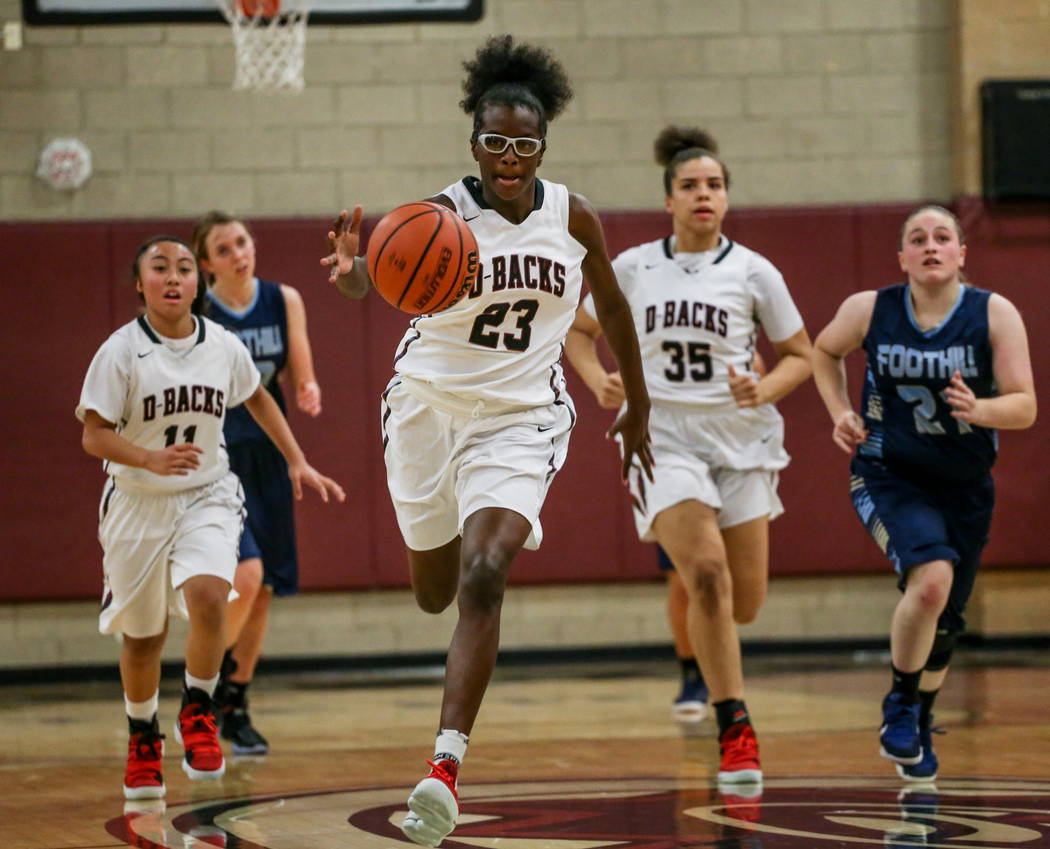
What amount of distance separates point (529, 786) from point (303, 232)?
529 centimetres

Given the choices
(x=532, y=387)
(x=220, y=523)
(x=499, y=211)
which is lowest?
(x=220, y=523)

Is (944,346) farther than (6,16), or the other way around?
(6,16)

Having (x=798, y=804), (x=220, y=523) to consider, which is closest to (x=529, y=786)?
(x=798, y=804)

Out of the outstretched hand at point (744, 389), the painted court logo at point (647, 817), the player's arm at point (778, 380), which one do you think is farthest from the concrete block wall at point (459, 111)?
the painted court logo at point (647, 817)

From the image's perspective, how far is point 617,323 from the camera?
186 inches

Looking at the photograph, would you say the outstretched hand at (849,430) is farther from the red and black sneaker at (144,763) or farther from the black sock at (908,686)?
the red and black sneaker at (144,763)

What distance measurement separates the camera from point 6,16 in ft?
31.8

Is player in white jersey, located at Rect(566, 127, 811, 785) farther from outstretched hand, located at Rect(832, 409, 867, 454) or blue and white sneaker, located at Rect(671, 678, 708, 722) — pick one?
blue and white sneaker, located at Rect(671, 678, 708, 722)

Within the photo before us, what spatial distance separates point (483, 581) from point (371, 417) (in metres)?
6.03

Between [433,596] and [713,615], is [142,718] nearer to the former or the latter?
[433,596]

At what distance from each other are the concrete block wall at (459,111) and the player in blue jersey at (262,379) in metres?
3.19

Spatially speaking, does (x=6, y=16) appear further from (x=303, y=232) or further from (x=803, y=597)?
(x=803, y=597)

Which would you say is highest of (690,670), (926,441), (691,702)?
(926,441)

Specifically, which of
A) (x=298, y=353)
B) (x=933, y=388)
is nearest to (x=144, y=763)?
(x=298, y=353)
